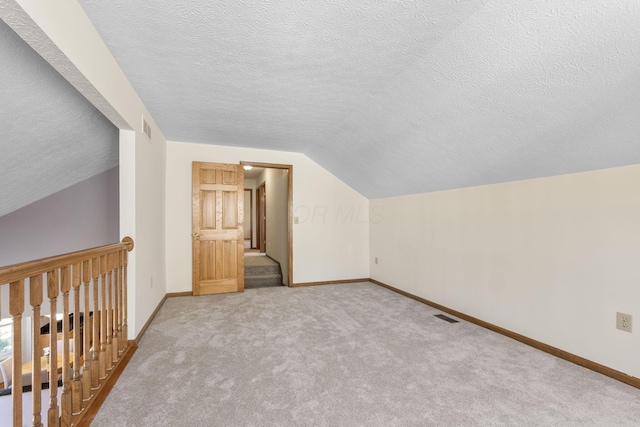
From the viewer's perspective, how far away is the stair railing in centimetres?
118

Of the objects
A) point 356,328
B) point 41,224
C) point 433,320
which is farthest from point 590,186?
point 41,224

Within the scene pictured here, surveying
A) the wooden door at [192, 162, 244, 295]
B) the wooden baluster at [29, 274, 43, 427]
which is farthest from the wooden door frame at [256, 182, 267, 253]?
the wooden baluster at [29, 274, 43, 427]

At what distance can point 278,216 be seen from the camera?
5.95 metres

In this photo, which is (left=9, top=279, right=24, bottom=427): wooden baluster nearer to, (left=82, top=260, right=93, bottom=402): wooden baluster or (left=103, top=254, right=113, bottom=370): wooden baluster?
(left=82, top=260, right=93, bottom=402): wooden baluster

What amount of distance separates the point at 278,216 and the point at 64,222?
3.29 metres

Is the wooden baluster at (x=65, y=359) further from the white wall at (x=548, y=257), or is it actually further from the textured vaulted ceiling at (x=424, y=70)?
the white wall at (x=548, y=257)

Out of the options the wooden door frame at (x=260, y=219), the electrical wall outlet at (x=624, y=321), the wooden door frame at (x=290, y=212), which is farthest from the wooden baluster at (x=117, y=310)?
the wooden door frame at (x=260, y=219)

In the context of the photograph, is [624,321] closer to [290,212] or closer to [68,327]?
[68,327]

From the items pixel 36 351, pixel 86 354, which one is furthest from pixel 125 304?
pixel 36 351

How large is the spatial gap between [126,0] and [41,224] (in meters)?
3.63

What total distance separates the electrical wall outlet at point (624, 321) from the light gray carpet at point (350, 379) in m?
0.37

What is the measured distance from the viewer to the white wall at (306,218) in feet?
13.9

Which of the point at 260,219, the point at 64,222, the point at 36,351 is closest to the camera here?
the point at 36,351

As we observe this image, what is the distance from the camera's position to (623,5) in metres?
1.28
